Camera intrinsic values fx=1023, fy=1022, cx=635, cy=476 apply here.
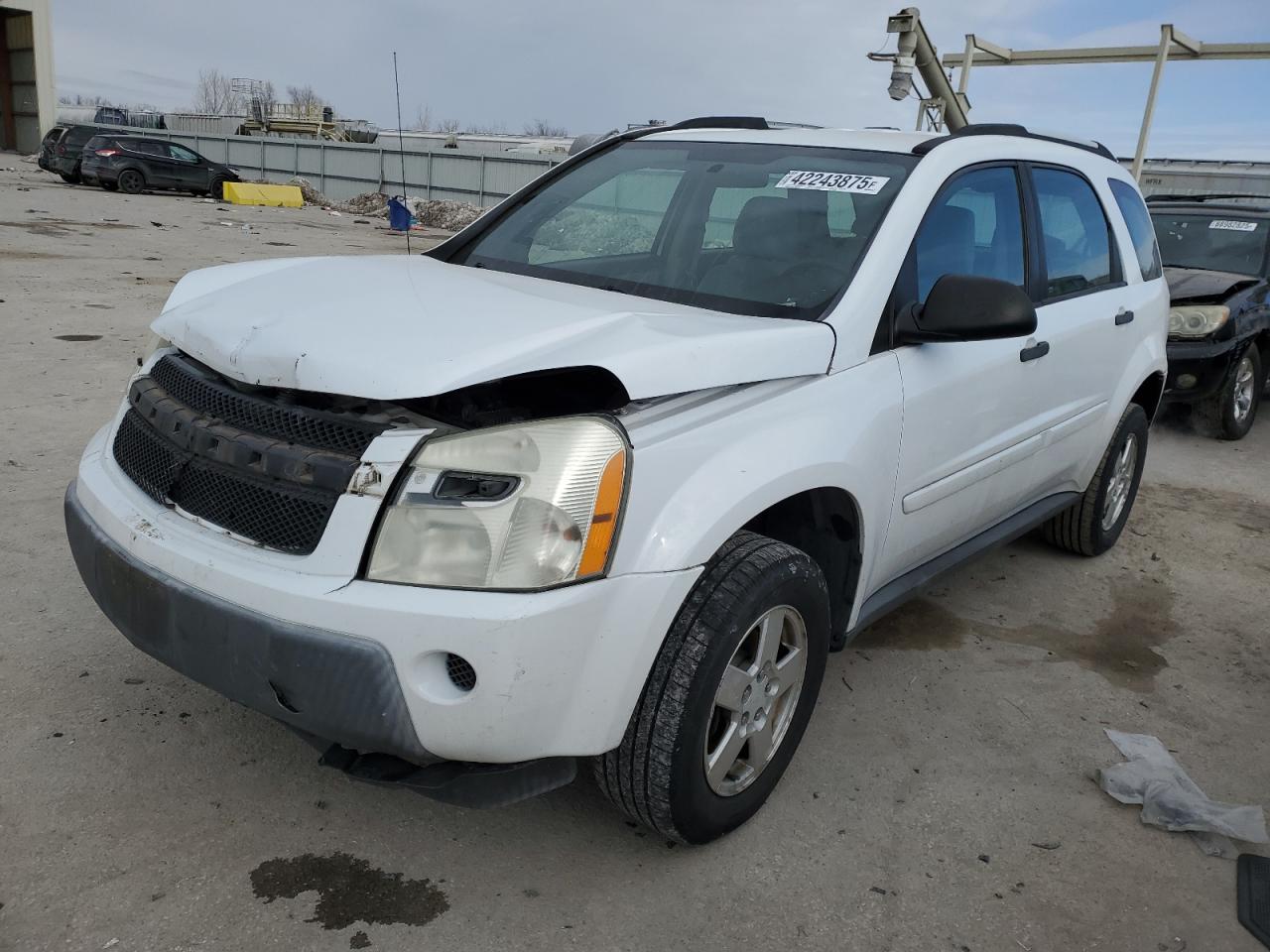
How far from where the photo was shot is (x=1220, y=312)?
7.25 meters

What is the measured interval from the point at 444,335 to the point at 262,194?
25.9m

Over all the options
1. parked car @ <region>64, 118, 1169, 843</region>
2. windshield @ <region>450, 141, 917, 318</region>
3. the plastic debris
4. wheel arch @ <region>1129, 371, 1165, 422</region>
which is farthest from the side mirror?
wheel arch @ <region>1129, 371, 1165, 422</region>

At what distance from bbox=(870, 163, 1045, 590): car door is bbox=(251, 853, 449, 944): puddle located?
58.9 inches

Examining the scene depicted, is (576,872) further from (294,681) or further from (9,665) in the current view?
(9,665)

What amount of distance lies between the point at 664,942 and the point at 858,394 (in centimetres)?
140

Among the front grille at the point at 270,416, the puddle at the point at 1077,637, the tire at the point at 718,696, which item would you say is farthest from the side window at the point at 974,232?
the front grille at the point at 270,416

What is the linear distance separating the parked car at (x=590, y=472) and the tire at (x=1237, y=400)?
498cm

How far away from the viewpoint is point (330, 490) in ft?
6.70

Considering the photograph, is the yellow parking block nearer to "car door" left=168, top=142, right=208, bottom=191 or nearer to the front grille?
"car door" left=168, top=142, right=208, bottom=191

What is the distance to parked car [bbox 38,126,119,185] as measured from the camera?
2375cm

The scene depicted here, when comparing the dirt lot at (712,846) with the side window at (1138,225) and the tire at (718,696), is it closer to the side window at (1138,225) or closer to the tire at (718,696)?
the tire at (718,696)

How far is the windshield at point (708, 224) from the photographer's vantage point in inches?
114

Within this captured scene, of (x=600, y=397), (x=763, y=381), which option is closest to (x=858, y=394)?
(x=763, y=381)

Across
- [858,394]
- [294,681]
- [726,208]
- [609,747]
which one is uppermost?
[726,208]
